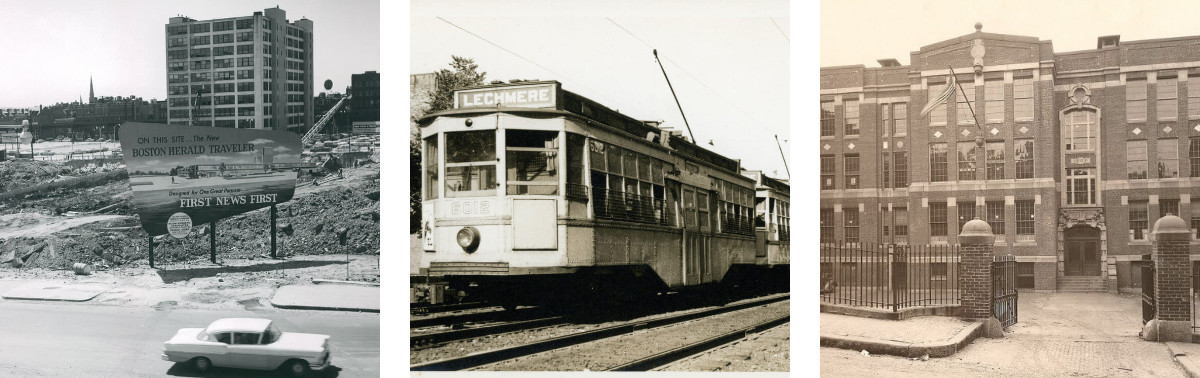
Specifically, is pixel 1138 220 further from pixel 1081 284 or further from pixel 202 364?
pixel 202 364

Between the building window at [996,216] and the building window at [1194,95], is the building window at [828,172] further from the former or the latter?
the building window at [1194,95]

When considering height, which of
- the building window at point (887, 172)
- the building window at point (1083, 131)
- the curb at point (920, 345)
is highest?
the building window at point (1083, 131)

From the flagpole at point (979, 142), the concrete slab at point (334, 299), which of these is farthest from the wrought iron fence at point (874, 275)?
the concrete slab at point (334, 299)

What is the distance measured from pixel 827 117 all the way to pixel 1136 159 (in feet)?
6.97

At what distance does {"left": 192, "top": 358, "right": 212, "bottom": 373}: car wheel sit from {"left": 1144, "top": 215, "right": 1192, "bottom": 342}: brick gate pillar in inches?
258

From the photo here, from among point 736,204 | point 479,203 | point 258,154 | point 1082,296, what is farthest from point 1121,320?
point 258,154

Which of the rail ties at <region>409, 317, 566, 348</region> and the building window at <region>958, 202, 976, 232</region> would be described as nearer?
the rail ties at <region>409, 317, 566, 348</region>

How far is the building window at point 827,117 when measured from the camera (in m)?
6.95

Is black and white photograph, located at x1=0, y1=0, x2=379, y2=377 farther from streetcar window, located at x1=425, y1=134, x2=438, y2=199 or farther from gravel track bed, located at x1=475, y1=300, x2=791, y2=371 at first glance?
gravel track bed, located at x1=475, y1=300, x2=791, y2=371

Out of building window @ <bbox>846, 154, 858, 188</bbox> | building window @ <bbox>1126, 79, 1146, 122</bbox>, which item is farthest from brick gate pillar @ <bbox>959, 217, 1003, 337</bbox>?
building window @ <bbox>1126, 79, 1146, 122</bbox>

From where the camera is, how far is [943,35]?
6742 millimetres

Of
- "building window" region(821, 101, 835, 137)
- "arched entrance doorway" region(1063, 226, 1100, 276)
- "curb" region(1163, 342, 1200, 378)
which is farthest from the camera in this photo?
"building window" region(821, 101, 835, 137)

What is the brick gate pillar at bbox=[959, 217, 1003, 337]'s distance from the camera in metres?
6.68

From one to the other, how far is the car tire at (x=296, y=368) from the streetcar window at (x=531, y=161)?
1.95m
